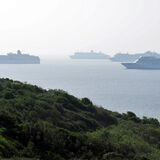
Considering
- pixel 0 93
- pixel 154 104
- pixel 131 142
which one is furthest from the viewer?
pixel 154 104

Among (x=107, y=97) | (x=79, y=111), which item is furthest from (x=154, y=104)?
(x=79, y=111)

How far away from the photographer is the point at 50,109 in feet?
105

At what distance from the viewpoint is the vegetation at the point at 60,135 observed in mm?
16281

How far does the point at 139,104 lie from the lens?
78750 millimetres

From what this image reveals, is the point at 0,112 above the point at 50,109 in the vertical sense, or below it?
above

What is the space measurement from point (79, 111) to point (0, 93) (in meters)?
9.61

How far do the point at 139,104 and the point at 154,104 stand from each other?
3923 millimetres

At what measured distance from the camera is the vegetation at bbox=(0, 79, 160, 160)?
1628 centimetres

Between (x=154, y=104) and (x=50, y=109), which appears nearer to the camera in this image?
(x=50, y=109)

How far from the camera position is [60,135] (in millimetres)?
18672

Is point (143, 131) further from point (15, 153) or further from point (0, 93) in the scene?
point (15, 153)

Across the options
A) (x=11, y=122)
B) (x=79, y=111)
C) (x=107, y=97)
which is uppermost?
(x=11, y=122)

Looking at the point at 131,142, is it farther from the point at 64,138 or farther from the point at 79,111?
the point at 79,111

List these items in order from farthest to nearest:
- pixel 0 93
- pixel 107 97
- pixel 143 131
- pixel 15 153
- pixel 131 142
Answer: pixel 107 97 < pixel 0 93 < pixel 143 131 < pixel 131 142 < pixel 15 153
